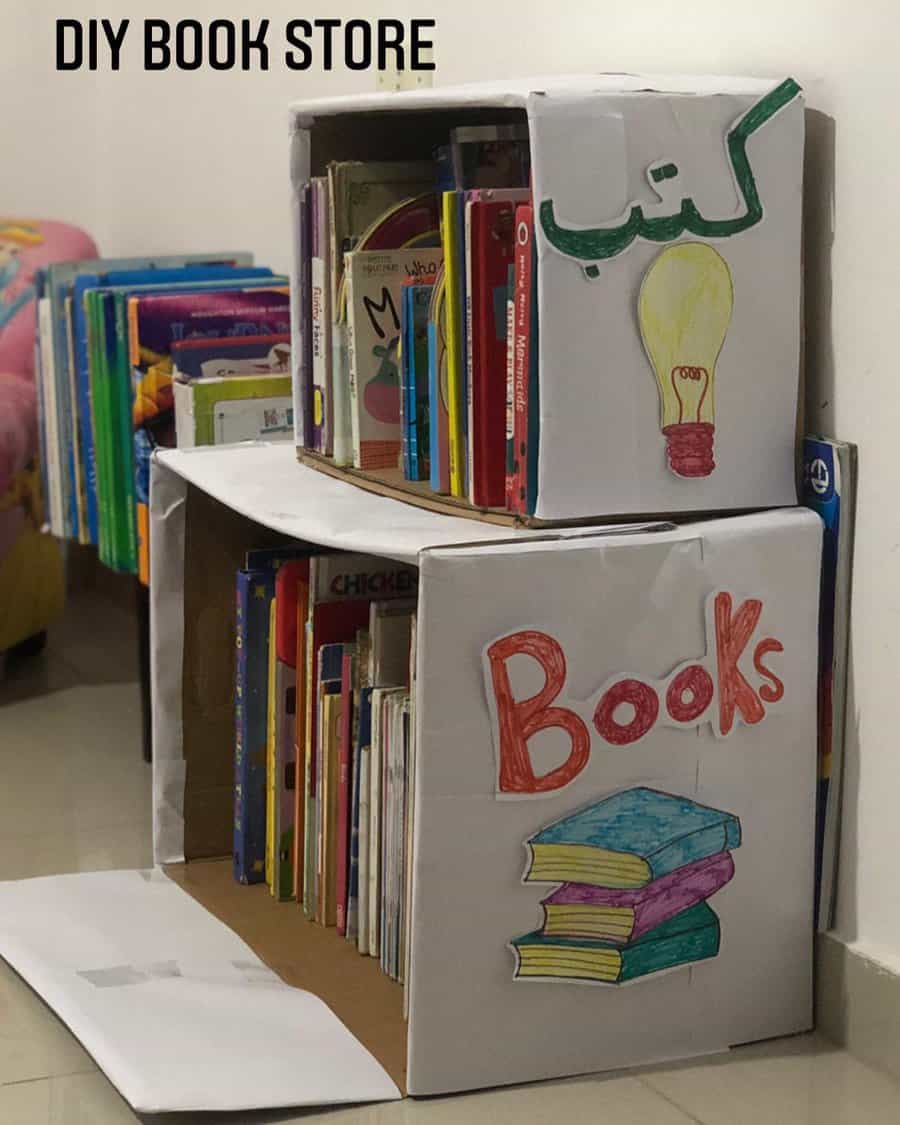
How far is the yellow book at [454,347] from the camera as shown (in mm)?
1522

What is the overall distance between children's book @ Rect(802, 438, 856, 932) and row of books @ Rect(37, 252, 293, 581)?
0.79 metres

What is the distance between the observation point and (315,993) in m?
1.62

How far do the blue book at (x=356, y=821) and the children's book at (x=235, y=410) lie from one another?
542 mm

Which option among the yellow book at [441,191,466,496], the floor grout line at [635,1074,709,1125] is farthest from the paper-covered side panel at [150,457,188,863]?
the floor grout line at [635,1074,709,1125]

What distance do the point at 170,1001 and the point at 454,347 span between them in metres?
0.64

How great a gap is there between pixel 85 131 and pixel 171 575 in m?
1.89

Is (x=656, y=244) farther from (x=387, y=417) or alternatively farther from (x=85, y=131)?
(x=85, y=131)

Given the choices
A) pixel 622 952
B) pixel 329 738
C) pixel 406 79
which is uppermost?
pixel 406 79

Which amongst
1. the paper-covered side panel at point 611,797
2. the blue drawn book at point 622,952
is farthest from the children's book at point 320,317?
the blue drawn book at point 622,952

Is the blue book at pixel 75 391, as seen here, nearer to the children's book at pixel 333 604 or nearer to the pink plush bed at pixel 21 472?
the pink plush bed at pixel 21 472

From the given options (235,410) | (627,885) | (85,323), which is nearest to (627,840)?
(627,885)

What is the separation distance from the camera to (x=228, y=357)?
2.18 meters

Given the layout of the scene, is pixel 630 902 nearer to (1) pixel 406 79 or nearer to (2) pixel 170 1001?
(2) pixel 170 1001

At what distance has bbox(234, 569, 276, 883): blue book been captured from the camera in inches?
72.5
